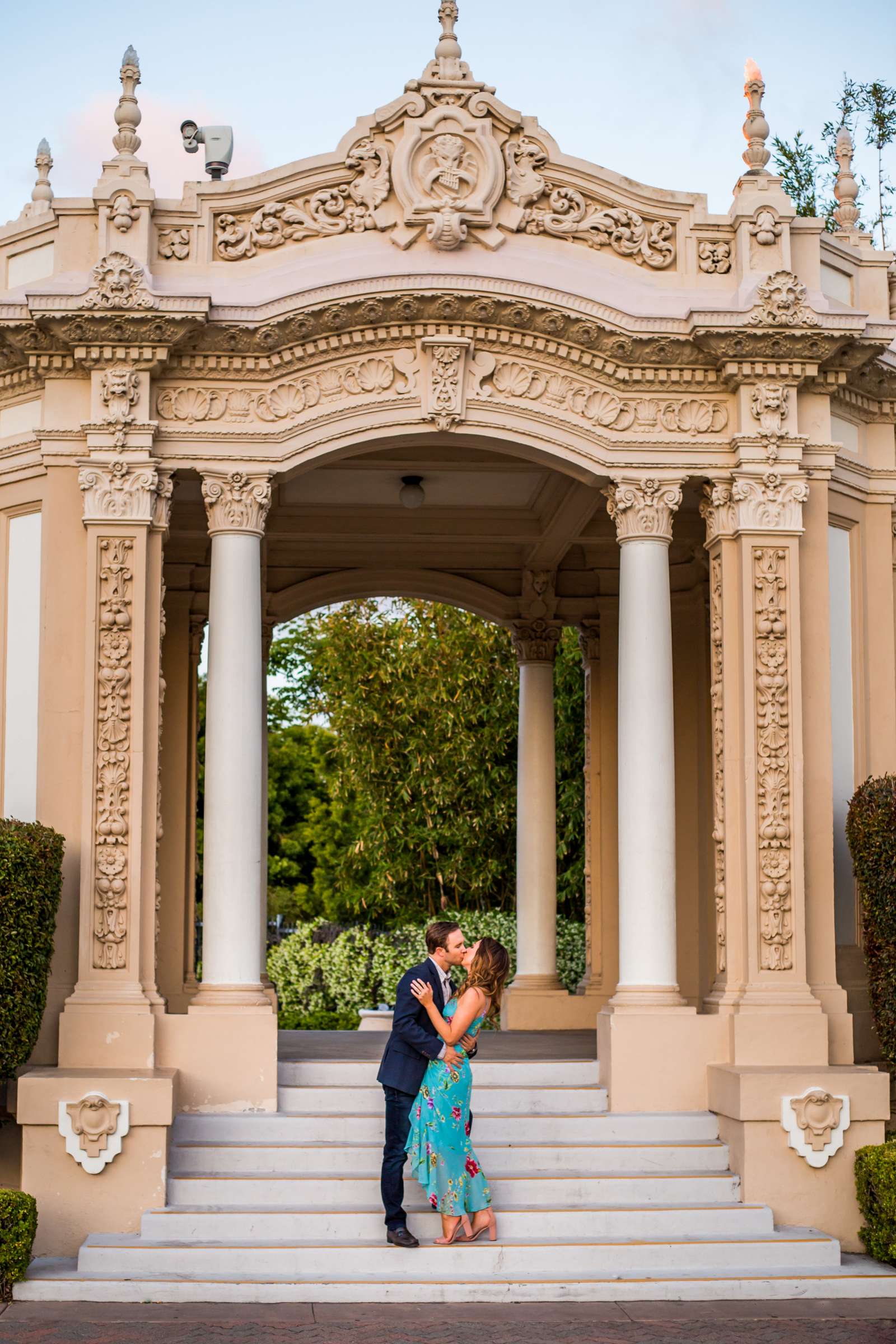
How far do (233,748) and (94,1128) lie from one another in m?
2.79

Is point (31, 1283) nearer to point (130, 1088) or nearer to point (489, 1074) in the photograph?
point (130, 1088)

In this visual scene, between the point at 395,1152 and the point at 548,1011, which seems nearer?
the point at 395,1152

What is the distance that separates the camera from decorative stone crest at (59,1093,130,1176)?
10375 mm

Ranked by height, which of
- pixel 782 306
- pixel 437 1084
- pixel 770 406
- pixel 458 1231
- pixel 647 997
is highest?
pixel 782 306

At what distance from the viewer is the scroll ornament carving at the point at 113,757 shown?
11305 millimetres

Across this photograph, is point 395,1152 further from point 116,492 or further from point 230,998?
point 116,492

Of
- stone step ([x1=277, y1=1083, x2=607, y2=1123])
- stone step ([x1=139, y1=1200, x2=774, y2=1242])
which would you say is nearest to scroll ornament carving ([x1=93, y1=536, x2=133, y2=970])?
stone step ([x1=277, y1=1083, x2=607, y2=1123])

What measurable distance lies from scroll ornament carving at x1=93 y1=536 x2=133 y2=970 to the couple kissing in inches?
97.1

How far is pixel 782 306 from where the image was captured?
471 inches

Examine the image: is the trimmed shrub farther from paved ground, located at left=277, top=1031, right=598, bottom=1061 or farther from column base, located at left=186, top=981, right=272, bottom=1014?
column base, located at left=186, top=981, right=272, bottom=1014

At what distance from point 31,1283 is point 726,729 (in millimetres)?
5962

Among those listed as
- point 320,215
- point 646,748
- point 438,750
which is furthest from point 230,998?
point 438,750

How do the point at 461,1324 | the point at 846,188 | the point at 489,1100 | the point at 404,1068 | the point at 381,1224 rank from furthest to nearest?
1. the point at 846,188
2. the point at 489,1100
3. the point at 381,1224
4. the point at 404,1068
5. the point at 461,1324

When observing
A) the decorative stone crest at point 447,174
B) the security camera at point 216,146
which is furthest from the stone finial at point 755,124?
the security camera at point 216,146
